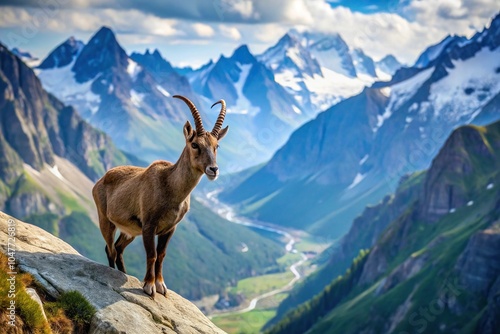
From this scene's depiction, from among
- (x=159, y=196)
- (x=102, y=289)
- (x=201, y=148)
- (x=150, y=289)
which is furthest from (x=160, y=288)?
(x=201, y=148)

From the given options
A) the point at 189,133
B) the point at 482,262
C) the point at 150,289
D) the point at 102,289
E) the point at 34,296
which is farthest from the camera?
the point at 482,262

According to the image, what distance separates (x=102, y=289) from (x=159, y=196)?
15.5ft

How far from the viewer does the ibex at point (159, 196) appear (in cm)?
2764

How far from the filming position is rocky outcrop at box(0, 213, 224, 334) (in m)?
24.7

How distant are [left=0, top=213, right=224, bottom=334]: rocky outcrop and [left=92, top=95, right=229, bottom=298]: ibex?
1.19m

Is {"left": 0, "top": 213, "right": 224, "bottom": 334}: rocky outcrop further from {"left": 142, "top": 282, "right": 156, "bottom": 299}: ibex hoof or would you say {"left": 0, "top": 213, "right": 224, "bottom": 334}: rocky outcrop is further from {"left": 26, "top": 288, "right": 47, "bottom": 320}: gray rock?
{"left": 26, "top": 288, "right": 47, "bottom": 320}: gray rock

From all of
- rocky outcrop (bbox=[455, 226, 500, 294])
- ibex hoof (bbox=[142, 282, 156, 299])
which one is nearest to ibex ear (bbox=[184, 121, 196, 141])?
ibex hoof (bbox=[142, 282, 156, 299])

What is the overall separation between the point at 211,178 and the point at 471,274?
16088cm

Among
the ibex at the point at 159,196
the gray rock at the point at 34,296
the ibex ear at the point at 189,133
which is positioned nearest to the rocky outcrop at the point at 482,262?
the ibex at the point at 159,196

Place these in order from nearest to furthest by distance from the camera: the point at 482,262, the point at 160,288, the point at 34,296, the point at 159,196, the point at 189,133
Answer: the point at 34,296 → the point at 189,133 → the point at 159,196 → the point at 160,288 → the point at 482,262

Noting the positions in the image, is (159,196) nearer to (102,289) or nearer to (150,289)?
(150,289)

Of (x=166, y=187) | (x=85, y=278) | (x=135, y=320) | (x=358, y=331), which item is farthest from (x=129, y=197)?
(x=358, y=331)

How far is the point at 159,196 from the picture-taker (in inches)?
1109

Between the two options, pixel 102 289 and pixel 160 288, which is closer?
pixel 102 289
